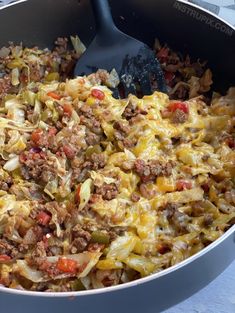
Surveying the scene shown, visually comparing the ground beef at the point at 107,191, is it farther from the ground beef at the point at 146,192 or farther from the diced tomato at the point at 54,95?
the diced tomato at the point at 54,95

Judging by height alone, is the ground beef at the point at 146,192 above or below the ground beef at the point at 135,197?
above

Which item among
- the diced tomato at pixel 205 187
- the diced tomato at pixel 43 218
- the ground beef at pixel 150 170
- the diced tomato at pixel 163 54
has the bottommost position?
the diced tomato at pixel 43 218

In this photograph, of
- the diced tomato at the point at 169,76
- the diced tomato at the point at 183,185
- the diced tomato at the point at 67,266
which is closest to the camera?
the diced tomato at the point at 67,266

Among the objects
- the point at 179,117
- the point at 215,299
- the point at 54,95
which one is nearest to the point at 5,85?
the point at 54,95

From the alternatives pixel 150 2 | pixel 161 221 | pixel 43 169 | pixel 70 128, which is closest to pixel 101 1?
pixel 150 2

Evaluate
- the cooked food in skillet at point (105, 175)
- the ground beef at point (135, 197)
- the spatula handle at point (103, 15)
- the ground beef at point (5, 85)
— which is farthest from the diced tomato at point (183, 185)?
the ground beef at point (5, 85)

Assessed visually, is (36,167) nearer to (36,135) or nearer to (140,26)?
(36,135)
